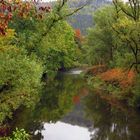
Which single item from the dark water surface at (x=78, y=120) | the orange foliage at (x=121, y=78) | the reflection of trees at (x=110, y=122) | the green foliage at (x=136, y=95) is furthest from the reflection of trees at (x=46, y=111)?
the green foliage at (x=136, y=95)

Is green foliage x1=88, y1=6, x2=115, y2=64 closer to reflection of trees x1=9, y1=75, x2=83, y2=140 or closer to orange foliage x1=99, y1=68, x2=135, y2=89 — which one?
orange foliage x1=99, y1=68, x2=135, y2=89

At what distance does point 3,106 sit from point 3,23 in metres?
19.5

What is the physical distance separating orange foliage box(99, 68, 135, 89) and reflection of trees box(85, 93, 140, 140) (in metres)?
3.30

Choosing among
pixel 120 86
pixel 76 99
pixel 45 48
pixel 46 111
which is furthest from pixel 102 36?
pixel 45 48

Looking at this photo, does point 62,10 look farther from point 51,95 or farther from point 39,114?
point 51,95

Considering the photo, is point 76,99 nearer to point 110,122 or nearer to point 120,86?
point 120,86

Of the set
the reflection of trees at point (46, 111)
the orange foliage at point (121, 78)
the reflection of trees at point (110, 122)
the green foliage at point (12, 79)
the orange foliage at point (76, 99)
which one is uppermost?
the green foliage at point (12, 79)

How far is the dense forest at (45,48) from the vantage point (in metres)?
13.1

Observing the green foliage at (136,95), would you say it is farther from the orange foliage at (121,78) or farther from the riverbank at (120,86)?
the orange foliage at (121,78)

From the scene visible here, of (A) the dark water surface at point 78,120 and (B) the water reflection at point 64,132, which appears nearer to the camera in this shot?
(B) the water reflection at point 64,132

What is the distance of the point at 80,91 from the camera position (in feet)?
187

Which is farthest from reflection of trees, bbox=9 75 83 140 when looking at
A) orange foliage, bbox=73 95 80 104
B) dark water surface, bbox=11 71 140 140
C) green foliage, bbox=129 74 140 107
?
green foliage, bbox=129 74 140 107

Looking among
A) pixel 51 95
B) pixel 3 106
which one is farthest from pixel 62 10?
pixel 51 95

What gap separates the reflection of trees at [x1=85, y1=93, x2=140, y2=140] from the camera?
2992 centimetres
